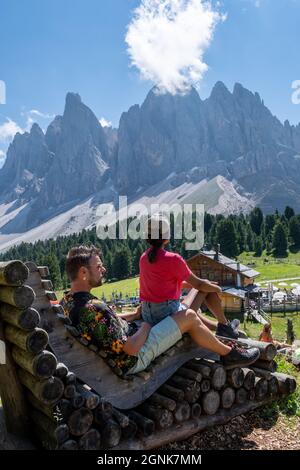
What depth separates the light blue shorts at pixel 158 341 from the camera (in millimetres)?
5973

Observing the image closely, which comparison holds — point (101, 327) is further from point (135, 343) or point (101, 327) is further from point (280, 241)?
point (280, 241)

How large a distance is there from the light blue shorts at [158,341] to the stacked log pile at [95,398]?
1.88 ft

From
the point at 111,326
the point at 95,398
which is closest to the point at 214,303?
the point at 111,326

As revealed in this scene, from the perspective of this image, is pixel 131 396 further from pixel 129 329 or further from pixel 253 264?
pixel 253 264

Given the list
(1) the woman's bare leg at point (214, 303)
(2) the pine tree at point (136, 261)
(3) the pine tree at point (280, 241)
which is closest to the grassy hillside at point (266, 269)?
(3) the pine tree at point (280, 241)

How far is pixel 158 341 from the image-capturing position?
608 cm

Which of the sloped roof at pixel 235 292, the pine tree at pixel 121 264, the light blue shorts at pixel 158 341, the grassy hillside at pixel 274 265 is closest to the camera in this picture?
the light blue shorts at pixel 158 341

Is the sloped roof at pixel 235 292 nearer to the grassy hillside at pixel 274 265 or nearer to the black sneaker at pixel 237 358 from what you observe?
the grassy hillside at pixel 274 265

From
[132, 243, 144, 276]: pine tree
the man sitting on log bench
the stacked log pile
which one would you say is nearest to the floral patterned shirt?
the man sitting on log bench

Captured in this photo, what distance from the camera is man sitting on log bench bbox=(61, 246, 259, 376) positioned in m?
5.60

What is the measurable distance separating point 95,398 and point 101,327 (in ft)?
3.10

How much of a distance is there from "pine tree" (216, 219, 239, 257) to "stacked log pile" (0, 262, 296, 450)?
8461 centimetres
